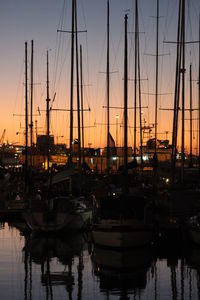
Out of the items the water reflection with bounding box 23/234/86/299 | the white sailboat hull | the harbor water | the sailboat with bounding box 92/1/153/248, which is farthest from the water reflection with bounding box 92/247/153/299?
the white sailboat hull

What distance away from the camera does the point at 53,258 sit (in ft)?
101

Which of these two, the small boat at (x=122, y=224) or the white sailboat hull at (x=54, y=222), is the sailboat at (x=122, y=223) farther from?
the white sailboat hull at (x=54, y=222)

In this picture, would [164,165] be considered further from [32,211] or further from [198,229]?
[198,229]

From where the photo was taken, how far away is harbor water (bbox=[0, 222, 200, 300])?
23312 mm

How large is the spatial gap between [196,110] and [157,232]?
28.7m

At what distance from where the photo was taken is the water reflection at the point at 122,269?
23922 millimetres

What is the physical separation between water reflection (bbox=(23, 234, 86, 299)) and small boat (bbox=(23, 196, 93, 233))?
659mm

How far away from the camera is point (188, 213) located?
41781mm

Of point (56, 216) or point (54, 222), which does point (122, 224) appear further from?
point (54, 222)

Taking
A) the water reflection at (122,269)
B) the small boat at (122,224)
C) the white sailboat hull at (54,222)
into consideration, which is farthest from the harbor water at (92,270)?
the white sailboat hull at (54,222)

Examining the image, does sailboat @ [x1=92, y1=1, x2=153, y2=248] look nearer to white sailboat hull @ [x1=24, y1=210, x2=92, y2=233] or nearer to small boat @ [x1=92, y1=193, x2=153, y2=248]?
small boat @ [x1=92, y1=193, x2=153, y2=248]

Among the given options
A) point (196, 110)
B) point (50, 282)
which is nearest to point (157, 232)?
point (50, 282)

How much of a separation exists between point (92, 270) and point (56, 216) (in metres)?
9.90

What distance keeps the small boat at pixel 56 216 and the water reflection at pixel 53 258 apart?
66cm
